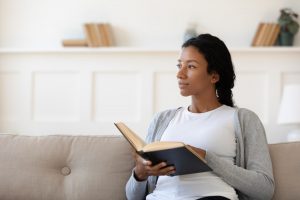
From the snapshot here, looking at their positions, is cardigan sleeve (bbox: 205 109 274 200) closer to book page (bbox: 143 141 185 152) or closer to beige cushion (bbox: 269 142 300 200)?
beige cushion (bbox: 269 142 300 200)

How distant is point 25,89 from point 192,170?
267 cm

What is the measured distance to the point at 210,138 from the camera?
1.66 metres

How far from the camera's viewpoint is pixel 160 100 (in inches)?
148

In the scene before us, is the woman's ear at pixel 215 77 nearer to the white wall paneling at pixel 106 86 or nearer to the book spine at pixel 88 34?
the white wall paneling at pixel 106 86

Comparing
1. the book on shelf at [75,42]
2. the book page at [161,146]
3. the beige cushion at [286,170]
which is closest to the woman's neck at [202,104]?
the beige cushion at [286,170]

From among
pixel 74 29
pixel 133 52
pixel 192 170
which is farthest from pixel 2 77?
pixel 192 170

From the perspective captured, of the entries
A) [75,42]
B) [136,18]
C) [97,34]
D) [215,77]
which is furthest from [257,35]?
[215,77]

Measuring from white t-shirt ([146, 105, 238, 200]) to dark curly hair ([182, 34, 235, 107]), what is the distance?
9 centimetres

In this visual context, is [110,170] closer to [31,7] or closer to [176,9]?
[176,9]

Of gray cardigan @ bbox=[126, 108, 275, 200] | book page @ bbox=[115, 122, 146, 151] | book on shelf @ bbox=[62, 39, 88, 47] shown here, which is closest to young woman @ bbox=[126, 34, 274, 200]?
gray cardigan @ bbox=[126, 108, 275, 200]

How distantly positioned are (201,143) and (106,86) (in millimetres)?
2229

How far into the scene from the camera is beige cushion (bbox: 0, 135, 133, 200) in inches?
72.0

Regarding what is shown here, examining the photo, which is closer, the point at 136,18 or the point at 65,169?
the point at 65,169

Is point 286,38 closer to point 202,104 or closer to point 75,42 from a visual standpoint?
point 75,42
